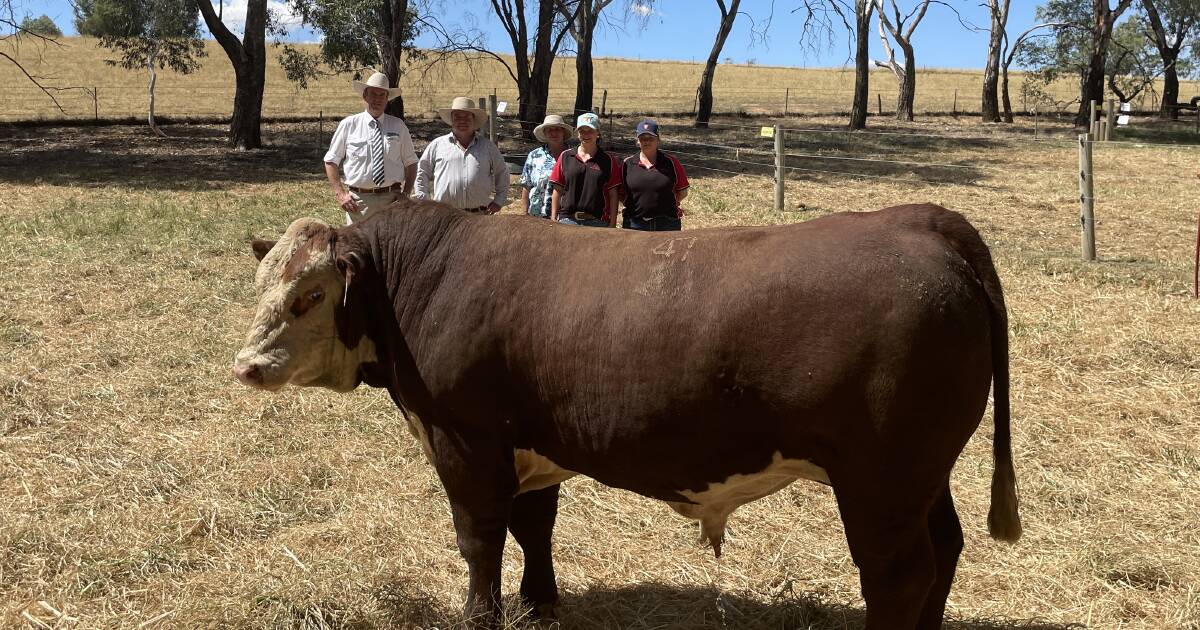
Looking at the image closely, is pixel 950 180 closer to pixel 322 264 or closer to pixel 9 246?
pixel 9 246

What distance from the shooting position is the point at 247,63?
68.5ft

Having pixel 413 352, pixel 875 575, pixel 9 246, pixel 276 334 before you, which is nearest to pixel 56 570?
pixel 276 334

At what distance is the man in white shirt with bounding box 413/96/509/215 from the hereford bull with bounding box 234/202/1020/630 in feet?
9.68

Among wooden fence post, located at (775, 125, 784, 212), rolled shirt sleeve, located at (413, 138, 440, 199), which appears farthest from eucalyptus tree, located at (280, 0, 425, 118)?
rolled shirt sleeve, located at (413, 138, 440, 199)

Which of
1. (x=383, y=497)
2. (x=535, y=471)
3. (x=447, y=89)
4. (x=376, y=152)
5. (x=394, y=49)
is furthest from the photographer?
(x=447, y=89)

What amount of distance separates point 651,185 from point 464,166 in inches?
51.9

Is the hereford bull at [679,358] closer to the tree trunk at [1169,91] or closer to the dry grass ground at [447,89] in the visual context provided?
the dry grass ground at [447,89]

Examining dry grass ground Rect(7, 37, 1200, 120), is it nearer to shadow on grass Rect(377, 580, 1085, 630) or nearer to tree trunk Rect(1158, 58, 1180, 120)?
tree trunk Rect(1158, 58, 1180, 120)

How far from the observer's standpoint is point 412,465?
535 cm

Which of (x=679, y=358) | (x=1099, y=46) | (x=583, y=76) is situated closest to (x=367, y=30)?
(x=583, y=76)

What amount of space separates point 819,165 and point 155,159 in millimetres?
14262

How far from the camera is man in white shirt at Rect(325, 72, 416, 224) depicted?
6.76 meters

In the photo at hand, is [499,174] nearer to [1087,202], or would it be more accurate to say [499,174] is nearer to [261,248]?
[261,248]

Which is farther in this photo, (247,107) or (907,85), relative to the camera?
(907,85)
